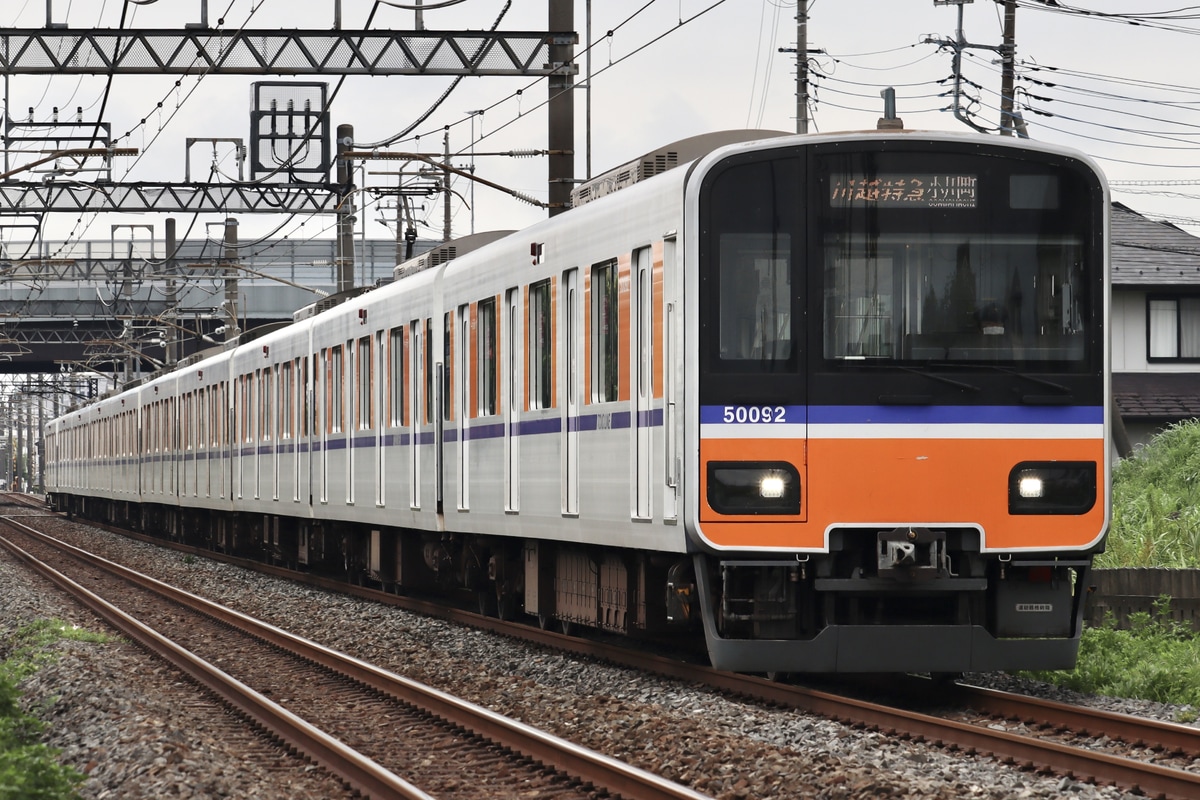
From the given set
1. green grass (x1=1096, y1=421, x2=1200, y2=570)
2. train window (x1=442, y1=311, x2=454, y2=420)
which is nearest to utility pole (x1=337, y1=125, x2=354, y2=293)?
green grass (x1=1096, y1=421, x2=1200, y2=570)

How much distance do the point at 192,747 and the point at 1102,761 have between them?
4.42 m

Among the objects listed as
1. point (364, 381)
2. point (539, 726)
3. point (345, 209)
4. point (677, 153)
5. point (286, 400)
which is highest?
point (345, 209)

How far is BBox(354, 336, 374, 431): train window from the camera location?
17.8 meters

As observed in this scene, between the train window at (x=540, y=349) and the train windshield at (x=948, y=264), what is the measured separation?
309 centimetres

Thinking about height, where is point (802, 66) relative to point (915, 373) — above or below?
above

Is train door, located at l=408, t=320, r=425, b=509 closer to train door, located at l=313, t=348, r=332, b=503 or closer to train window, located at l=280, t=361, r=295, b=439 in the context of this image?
train door, located at l=313, t=348, r=332, b=503

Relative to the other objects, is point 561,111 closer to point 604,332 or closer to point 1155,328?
point 604,332

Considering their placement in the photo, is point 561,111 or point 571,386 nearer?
point 571,386

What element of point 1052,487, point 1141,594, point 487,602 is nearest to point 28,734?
point 1052,487

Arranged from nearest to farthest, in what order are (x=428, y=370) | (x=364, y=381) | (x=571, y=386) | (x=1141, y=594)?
(x=571, y=386) < (x=1141, y=594) < (x=428, y=370) < (x=364, y=381)

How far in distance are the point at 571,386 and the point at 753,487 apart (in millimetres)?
2679

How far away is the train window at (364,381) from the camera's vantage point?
58.3 feet

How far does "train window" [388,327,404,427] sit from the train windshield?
749 cm

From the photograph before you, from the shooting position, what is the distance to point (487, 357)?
13.8 m
